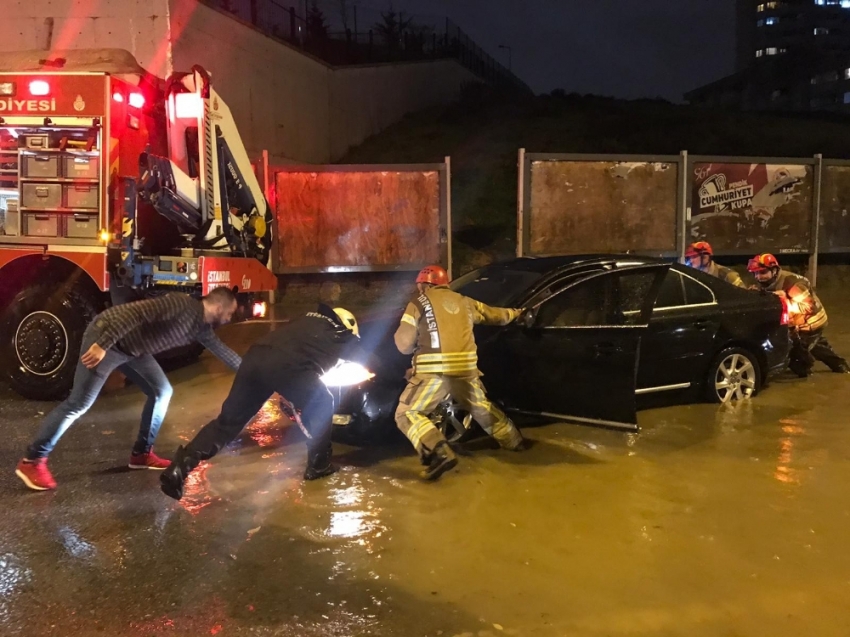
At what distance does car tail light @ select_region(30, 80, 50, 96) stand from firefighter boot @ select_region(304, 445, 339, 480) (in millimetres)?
4362

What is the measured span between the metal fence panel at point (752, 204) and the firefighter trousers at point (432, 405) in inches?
364

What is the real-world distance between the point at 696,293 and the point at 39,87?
20.3ft

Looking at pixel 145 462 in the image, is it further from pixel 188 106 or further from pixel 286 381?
pixel 188 106

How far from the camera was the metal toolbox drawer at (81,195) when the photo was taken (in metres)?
6.76

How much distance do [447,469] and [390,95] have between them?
1942 centimetres

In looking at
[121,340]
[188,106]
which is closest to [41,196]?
[188,106]

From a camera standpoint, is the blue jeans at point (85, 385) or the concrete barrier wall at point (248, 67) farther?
the concrete barrier wall at point (248, 67)

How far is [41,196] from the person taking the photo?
6.80m

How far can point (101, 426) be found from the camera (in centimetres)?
614

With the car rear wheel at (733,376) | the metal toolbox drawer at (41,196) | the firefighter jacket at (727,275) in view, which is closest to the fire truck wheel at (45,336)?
the metal toolbox drawer at (41,196)

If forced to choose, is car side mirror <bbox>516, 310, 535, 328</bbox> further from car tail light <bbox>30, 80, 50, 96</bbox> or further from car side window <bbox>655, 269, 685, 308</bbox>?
car tail light <bbox>30, 80, 50, 96</bbox>

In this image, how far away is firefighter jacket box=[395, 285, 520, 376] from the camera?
487cm

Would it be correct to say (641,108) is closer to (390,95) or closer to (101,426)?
(390,95)

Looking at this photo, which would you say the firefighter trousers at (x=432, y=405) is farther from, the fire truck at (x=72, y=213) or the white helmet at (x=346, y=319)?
the fire truck at (x=72, y=213)
